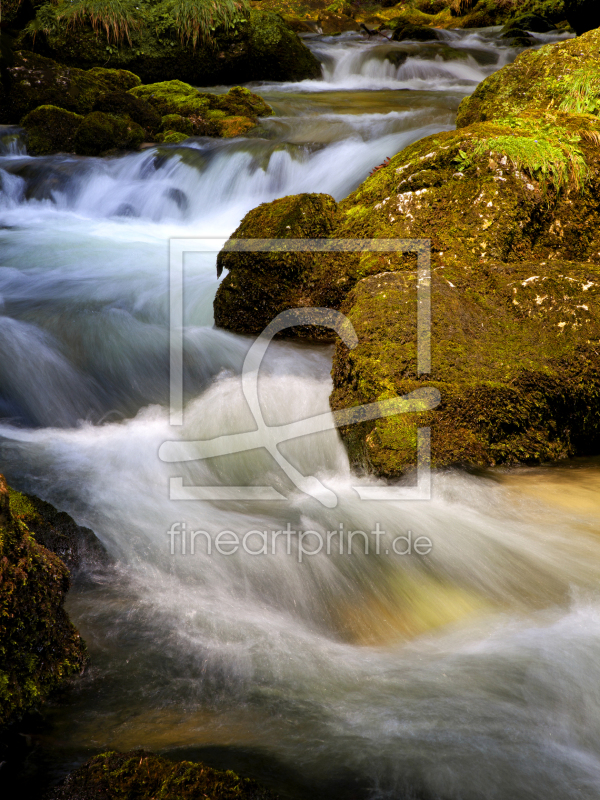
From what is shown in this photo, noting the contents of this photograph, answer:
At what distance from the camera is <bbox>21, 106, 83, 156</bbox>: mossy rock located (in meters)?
10.7

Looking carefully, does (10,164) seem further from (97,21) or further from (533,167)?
(533,167)

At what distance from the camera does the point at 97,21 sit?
46.3ft

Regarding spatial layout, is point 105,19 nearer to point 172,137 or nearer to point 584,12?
point 172,137

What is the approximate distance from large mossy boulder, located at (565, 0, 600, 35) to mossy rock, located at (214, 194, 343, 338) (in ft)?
27.8

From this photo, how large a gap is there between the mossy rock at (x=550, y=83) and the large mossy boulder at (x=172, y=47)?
974 cm

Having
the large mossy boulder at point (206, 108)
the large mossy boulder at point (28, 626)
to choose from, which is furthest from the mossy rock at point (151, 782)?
the large mossy boulder at point (206, 108)

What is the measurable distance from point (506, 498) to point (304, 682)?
1.80 meters

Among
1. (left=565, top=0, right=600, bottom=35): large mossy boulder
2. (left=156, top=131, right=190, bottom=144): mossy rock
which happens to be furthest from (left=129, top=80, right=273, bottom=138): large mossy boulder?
(left=565, top=0, right=600, bottom=35): large mossy boulder

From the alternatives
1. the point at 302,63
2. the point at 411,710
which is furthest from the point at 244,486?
the point at 302,63

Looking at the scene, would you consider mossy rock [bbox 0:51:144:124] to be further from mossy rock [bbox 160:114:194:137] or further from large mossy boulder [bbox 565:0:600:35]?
large mossy boulder [bbox 565:0:600:35]

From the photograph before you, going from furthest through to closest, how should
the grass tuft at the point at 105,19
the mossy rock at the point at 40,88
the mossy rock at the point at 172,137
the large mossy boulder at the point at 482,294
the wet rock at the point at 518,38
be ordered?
1. the wet rock at the point at 518,38
2. the grass tuft at the point at 105,19
3. the mossy rock at the point at 40,88
4. the mossy rock at the point at 172,137
5. the large mossy boulder at the point at 482,294

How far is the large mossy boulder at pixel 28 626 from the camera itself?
2135 millimetres

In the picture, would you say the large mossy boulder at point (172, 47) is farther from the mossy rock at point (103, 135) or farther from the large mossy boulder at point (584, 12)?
the large mossy boulder at point (584, 12)

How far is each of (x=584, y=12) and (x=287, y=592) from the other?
11938 mm
